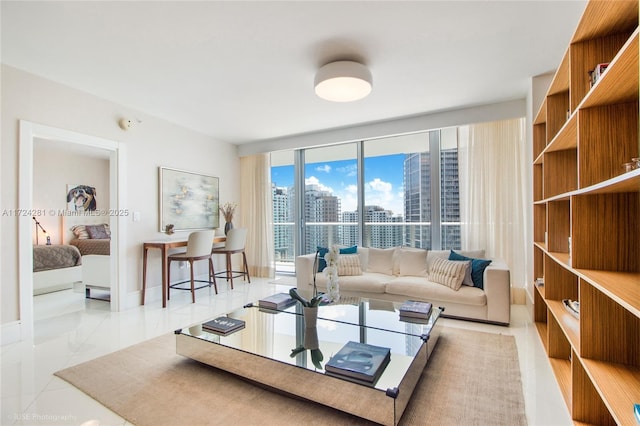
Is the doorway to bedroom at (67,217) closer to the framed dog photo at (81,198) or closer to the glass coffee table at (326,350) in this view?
the framed dog photo at (81,198)

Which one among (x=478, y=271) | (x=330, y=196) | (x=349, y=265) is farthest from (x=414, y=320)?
(x=330, y=196)

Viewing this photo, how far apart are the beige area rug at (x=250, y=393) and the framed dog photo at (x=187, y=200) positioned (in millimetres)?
2343

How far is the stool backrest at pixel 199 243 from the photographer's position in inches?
158

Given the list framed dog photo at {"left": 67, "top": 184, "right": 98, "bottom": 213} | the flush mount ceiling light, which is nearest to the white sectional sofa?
the flush mount ceiling light

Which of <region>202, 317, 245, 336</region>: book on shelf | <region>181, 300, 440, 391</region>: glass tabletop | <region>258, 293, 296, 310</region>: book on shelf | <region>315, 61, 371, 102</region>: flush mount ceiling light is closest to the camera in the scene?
<region>181, 300, 440, 391</region>: glass tabletop

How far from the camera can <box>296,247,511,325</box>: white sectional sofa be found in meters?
3.01

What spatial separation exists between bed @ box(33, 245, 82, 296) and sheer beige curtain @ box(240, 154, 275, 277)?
106 inches

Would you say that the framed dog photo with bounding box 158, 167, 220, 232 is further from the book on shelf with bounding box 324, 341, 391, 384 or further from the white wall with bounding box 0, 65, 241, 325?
the book on shelf with bounding box 324, 341, 391, 384

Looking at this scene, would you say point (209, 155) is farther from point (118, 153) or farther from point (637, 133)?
point (637, 133)

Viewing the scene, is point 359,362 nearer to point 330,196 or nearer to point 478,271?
point 478,271

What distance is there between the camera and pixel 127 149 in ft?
12.7

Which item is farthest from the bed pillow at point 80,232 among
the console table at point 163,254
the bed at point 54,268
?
the console table at point 163,254

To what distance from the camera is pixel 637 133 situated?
136cm

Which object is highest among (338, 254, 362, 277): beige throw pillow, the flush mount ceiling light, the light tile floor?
the flush mount ceiling light
